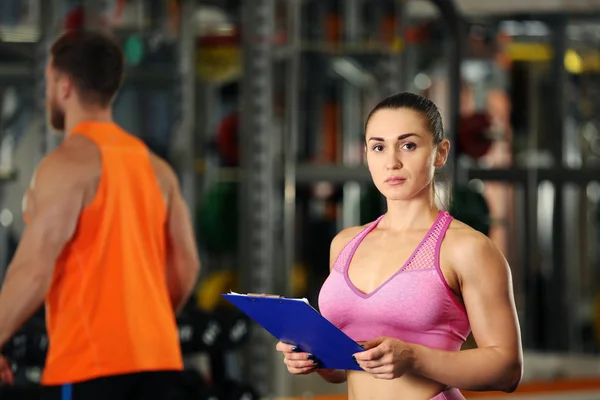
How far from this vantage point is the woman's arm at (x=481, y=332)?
153 centimetres

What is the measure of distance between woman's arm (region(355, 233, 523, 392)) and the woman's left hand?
0.02 meters

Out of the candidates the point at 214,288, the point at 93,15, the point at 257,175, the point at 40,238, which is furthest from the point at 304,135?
the point at 40,238

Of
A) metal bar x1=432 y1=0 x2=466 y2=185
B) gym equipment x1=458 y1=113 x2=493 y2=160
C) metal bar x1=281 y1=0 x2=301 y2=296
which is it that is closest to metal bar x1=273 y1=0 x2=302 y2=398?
metal bar x1=281 y1=0 x2=301 y2=296

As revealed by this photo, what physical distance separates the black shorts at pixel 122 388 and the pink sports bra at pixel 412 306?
1463 mm

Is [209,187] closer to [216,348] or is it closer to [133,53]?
[133,53]

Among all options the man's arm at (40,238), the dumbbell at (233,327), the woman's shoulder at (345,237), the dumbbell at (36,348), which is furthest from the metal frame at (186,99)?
the woman's shoulder at (345,237)

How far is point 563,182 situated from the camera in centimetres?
643

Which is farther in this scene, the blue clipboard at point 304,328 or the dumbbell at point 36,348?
the dumbbell at point 36,348

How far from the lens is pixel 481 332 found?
154 centimetres

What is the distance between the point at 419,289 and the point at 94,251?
1576mm

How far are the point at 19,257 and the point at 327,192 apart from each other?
4772 millimetres

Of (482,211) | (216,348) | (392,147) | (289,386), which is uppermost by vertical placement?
(392,147)

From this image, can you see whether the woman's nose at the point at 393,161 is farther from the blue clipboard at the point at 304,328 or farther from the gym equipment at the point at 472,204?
the gym equipment at the point at 472,204

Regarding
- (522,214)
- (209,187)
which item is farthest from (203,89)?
(522,214)
